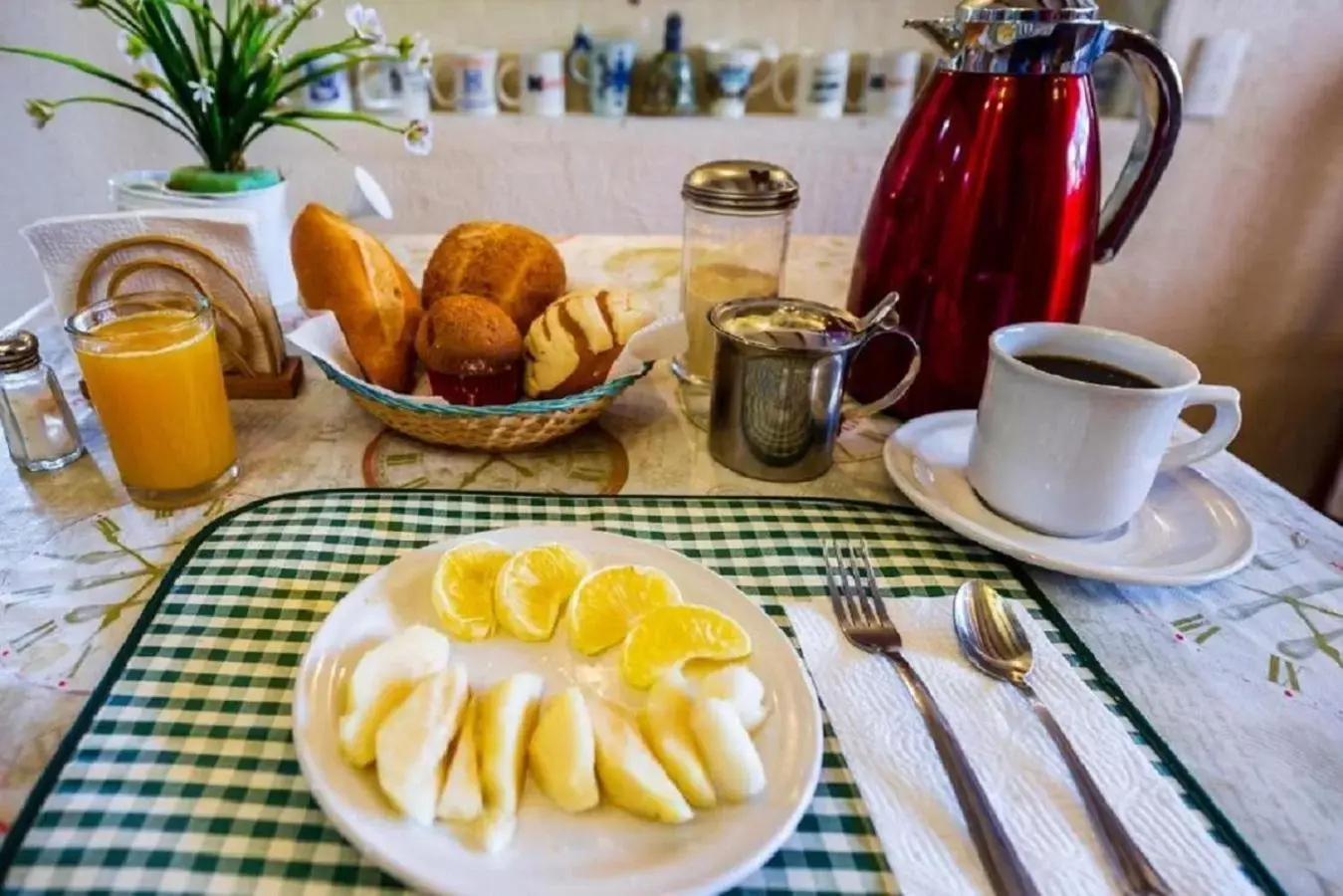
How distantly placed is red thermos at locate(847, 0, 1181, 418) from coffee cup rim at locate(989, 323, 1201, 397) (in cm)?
9

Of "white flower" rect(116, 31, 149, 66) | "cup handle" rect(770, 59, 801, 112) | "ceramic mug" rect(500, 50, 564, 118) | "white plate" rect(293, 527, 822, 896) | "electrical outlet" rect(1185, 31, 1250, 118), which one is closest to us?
"white plate" rect(293, 527, 822, 896)

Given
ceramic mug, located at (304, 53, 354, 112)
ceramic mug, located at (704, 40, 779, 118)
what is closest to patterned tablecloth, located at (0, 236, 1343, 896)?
ceramic mug, located at (304, 53, 354, 112)

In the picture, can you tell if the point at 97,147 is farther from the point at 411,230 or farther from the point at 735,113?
the point at 735,113

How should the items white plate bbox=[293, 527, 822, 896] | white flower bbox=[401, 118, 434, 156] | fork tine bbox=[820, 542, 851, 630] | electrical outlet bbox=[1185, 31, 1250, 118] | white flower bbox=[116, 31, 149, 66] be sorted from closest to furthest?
white plate bbox=[293, 527, 822, 896] < fork tine bbox=[820, 542, 851, 630] < white flower bbox=[116, 31, 149, 66] < white flower bbox=[401, 118, 434, 156] < electrical outlet bbox=[1185, 31, 1250, 118]

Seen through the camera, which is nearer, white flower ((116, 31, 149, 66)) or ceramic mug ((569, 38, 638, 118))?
white flower ((116, 31, 149, 66))

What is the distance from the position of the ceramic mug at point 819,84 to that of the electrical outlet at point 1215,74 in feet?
2.27

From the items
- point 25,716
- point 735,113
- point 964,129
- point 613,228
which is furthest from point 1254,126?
point 25,716

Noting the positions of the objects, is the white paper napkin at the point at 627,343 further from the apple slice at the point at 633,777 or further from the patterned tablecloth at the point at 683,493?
the apple slice at the point at 633,777

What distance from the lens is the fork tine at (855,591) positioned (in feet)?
1.80

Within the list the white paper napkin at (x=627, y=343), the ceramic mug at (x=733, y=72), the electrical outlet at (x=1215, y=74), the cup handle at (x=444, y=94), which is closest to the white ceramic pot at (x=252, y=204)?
the white paper napkin at (x=627, y=343)

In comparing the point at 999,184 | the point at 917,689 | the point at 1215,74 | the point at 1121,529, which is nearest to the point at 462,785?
the point at 917,689

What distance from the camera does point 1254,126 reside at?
1.79m

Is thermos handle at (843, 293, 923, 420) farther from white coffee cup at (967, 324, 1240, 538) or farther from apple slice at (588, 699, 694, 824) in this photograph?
apple slice at (588, 699, 694, 824)

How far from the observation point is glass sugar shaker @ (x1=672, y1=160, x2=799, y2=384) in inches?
31.7
